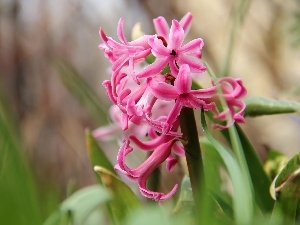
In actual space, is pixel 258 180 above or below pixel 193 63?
below

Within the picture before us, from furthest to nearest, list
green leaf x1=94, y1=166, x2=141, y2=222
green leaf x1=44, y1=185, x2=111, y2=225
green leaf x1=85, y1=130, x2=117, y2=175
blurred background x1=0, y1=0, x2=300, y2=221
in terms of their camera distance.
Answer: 1. blurred background x1=0, y1=0, x2=300, y2=221
2. green leaf x1=85, y1=130, x2=117, y2=175
3. green leaf x1=94, y1=166, x2=141, y2=222
4. green leaf x1=44, y1=185, x2=111, y2=225

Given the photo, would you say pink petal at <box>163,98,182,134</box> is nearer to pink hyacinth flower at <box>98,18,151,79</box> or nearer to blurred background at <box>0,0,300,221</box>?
pink hyacinth flower at <box>98,18,151,79</box>

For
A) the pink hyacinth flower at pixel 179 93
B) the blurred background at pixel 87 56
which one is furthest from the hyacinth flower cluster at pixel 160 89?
the blurred background at pixel 87 56

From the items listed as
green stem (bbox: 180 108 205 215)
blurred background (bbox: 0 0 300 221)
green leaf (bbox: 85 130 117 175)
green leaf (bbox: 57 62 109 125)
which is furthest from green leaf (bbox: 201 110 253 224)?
blurred background (bbox: 0 0 300 221)

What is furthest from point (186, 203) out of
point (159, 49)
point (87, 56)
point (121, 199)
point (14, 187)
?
point (87, 56)

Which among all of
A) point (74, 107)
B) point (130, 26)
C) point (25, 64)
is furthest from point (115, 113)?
point (25, 64)

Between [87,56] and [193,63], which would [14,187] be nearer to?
[193,63]

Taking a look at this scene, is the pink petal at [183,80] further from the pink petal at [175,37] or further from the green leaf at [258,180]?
the green leaf at [258,180]
